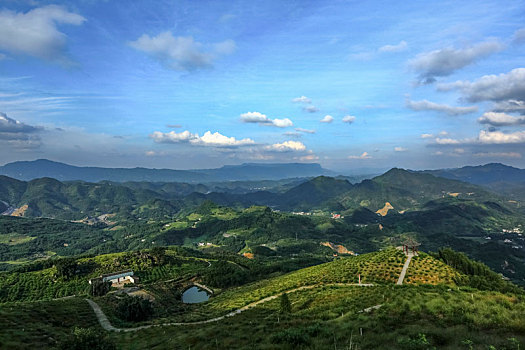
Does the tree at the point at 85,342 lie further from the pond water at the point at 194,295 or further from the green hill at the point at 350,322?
the pond water at the point at 194,295

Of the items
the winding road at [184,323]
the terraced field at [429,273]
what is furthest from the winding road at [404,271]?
the winding road at [184,323]

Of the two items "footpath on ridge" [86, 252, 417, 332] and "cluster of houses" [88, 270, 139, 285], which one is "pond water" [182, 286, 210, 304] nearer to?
"cluster of houses" [88, 270, 139, 285]

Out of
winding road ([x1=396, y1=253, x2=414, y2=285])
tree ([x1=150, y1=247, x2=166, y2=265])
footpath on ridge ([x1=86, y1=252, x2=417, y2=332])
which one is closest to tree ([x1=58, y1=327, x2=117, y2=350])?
footpath on ridge ([x1=86, y1=252, x2=417, y2=332])

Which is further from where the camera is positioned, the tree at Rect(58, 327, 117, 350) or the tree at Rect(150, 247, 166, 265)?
the tree at Rect(150, 247, 166, 265)

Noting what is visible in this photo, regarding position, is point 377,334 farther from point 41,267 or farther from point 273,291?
point 41,267

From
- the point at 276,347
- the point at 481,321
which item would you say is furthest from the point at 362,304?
the point at 276,347

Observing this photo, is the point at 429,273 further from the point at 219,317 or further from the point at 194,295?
the point at 194,295
